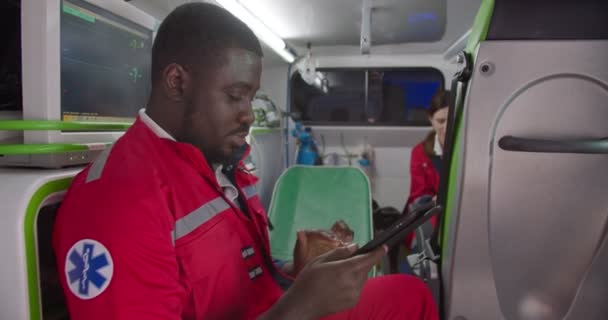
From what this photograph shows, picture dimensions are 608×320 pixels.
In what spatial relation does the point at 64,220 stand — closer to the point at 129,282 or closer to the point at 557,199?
the point at 129,282

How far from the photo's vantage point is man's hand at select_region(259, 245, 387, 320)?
90 centimetres

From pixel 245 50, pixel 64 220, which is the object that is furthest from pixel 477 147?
pixel 64 220

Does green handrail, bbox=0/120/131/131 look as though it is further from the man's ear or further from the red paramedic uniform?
the man's ear

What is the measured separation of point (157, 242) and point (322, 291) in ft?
1.25

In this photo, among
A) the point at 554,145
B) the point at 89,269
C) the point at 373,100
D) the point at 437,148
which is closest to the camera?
the point at 89,269

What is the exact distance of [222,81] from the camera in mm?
1033

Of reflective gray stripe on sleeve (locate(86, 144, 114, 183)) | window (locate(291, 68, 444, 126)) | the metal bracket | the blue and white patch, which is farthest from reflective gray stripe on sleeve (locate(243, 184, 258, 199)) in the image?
window (locate(291, 68, 444, 126))

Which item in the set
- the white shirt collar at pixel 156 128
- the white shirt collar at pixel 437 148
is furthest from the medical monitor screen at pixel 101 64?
the white shirt collar at pixel 437 148

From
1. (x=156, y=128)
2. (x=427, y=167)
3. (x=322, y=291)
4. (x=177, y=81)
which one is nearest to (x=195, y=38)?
(x=177, y=81)

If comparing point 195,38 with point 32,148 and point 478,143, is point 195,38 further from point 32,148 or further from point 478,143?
point 478,143

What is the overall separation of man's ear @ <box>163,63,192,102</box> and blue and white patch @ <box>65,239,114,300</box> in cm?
42

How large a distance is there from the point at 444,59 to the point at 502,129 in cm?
347

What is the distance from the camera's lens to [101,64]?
126 cm

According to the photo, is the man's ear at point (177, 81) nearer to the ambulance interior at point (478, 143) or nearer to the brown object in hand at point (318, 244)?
the ambulance interior at point (478, 143)
